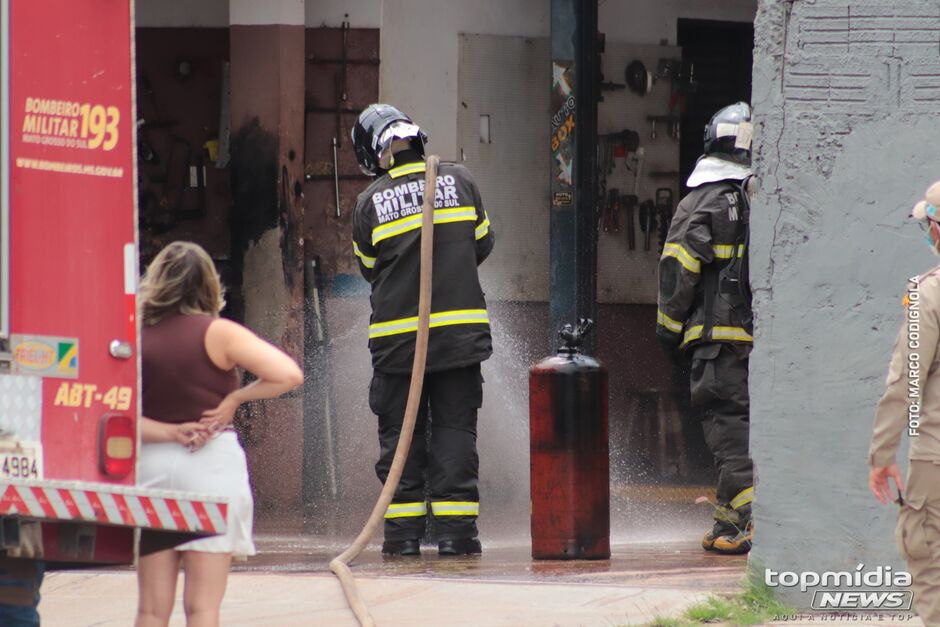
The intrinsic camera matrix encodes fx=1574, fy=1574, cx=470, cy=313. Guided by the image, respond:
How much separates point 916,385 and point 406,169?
Result: 320cm

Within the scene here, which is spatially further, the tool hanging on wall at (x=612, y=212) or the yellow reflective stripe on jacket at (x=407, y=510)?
the tool hanging on wall at (x=612, y=212)

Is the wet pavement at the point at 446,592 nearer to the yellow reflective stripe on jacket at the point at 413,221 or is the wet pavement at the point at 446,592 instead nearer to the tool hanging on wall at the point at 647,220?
the yellow reflective stripe on jacket at the point at 413,221

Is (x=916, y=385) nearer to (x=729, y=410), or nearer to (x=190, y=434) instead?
(x=190, y=434)

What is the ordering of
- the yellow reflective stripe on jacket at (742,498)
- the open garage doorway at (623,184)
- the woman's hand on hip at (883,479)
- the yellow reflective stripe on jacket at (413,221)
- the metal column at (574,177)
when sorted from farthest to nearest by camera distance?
the open garage doorway at (623,184) < the metal column at (574,177) < the yellow reflective stripe on jacket at (742,498) < the yellow reflective stripe on jacket at (413,221) < the woman's hand on hip at (883,479)

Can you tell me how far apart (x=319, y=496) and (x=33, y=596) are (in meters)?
6.32

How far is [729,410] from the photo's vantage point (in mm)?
7426

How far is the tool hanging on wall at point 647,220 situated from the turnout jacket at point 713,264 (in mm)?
4843

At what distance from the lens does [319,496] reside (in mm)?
10812

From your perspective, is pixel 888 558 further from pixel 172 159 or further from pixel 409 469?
pixel 172 159

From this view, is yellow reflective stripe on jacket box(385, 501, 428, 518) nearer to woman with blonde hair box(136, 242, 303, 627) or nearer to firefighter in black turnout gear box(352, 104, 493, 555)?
firefighter in black turnout gear box(352, 104, 493, 555)

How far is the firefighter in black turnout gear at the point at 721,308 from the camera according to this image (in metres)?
7.36

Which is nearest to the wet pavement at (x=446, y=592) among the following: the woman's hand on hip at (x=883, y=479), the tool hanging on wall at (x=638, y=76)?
the woman's hand on hip at (x=883, y=479)

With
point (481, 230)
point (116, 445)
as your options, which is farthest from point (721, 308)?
point (116, 445)

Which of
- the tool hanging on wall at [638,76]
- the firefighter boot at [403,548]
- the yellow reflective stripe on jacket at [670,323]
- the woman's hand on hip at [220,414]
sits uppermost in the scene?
the tool hanging on wall at [638,76]
